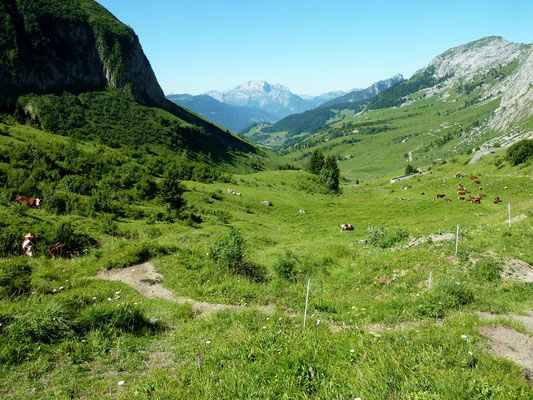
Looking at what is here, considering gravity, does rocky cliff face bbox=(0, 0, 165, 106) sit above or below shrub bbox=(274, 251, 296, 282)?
above

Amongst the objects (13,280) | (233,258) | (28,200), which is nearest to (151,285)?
(233,258)

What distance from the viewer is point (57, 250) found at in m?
18.2

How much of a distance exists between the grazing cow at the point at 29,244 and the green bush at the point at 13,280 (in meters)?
4.44

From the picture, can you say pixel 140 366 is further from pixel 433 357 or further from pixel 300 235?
pixel 300 235

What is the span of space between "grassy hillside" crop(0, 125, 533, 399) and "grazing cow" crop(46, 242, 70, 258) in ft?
2.43

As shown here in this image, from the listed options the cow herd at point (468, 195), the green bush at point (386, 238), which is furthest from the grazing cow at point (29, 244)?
the cow herd at point (468, 195)

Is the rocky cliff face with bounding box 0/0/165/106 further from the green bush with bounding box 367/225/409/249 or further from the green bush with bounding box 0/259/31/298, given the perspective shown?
the green bush with bounding box 367/225/409/249

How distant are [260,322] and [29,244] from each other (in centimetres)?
1666

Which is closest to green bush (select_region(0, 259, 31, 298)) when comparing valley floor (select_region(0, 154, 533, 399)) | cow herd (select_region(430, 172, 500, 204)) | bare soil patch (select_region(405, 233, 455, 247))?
valley floor (select_region(0, 154, 533, 399))

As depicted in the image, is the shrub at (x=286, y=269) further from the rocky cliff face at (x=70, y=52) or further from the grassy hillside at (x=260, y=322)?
the rocky cliff face at (x=70, y=52)

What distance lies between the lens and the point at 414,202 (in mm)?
53812

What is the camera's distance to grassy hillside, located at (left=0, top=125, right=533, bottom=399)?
6141 mm

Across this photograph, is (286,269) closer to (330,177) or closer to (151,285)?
(151,285)

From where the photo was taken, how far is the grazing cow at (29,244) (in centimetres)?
1730
